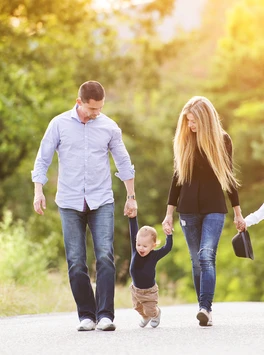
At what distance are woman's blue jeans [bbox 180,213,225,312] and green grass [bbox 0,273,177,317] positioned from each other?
14.1 feet

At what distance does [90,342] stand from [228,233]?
Result: 23.5m

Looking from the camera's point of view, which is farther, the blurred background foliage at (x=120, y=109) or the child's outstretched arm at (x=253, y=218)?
the blurred background foliage at (x=120, y=109)

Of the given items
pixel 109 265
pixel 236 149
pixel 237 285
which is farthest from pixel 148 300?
pixel 236 149

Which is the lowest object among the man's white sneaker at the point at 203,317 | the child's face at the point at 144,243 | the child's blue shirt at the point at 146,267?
the man's white sneaker at the point at 203,317

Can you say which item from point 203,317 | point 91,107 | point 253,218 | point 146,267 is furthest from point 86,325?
point 253,218

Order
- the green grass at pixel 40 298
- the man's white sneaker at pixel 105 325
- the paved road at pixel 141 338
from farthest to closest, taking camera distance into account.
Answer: the green grass at pixel 40 298, the man's white sneaker at pixel 105 325, the paved road at pixel 141 338

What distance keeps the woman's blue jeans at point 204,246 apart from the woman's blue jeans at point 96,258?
734mm

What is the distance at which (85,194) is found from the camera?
28.7 feet

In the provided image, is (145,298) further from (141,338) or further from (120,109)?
(120,109)

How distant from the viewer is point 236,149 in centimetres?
3284

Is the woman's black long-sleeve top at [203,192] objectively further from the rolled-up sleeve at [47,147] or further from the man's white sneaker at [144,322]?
the rolled-up sleeve at [47,147]

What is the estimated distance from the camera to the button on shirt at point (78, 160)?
345 inches

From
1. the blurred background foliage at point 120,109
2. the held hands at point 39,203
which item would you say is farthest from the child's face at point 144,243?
the blurred background foliage at point 120,109

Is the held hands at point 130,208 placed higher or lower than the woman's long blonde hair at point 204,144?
lower
